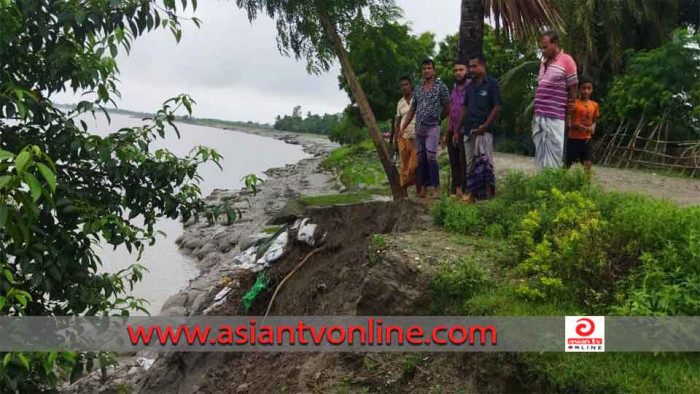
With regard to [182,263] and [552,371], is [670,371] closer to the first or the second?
[552,371]

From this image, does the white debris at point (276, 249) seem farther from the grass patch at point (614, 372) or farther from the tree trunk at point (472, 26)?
the grass patch at point (614, 372)

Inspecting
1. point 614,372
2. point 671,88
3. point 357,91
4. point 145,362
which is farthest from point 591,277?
point 671,88

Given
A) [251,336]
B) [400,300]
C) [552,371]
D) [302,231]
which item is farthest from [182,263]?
[552,371]

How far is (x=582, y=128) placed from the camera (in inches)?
278

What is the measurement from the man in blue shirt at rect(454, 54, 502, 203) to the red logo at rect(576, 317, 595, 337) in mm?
3033

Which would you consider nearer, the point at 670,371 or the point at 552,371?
the point at 670,371

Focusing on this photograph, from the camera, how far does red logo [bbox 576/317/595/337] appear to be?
10.9 feet

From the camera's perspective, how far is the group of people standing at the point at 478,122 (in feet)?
20.1

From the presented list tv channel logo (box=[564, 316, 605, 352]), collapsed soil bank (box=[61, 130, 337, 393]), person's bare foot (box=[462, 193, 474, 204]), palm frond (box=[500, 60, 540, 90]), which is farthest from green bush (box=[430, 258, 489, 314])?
palm frond (box=[500, 60, 540, 90])

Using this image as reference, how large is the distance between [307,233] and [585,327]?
4200 millimetres

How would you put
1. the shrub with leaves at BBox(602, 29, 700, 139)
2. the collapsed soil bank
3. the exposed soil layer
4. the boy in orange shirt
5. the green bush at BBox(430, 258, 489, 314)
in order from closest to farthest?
the exposed soil layer → the green bush at BBox(430, 258, 489, 314) → the boy in orange shirt → the collapsed soil bank → the shrub with leaves at BBox(602, 29, 700, 139)

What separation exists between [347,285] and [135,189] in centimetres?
209

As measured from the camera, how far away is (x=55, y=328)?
149 inches

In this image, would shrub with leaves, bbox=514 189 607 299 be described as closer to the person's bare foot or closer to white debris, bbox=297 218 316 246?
the person's bare foot
